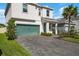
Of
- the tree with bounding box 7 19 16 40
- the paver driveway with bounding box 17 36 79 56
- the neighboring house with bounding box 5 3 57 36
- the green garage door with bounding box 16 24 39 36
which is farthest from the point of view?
the neighboring house with bounding box 5 3 57 36

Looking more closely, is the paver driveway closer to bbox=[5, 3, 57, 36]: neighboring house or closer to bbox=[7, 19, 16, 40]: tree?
bbox=[7, 19, 16, 40]: tree

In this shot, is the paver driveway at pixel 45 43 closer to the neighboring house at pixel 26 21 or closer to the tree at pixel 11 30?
the tree at pixel 11 30

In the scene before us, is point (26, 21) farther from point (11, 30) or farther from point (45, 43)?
point (45, 43)

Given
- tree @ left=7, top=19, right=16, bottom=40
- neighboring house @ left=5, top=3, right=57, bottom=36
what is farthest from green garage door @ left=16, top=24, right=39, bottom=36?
tree @ left=7, top=19, right=16, bottom=40

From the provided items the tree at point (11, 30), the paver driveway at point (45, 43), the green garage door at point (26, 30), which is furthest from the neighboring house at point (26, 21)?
the paver driveway at point (45, 43)

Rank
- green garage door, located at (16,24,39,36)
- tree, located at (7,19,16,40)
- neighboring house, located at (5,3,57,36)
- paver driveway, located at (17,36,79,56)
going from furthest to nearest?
neighboring house, located at (5,3,57,36) < green garage door, located at (16,24,39,36) < tree, located at (7,19,16,40) < paver driveway, located at (17,36,79,56)

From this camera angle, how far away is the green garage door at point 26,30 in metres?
13.3

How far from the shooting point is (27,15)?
1514cm

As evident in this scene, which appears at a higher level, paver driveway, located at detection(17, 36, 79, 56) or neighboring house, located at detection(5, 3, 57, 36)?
neighboring house, located at detection(5, 3, 57, 36)

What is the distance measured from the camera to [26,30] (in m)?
14.1

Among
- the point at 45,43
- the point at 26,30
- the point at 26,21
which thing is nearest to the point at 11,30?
the point at 26,30

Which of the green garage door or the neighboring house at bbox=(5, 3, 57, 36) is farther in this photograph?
the neighboring house at bbox=(5, 3, 57, 36)

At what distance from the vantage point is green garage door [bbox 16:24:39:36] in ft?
43.6

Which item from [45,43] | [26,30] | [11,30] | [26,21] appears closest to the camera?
[45,43]
